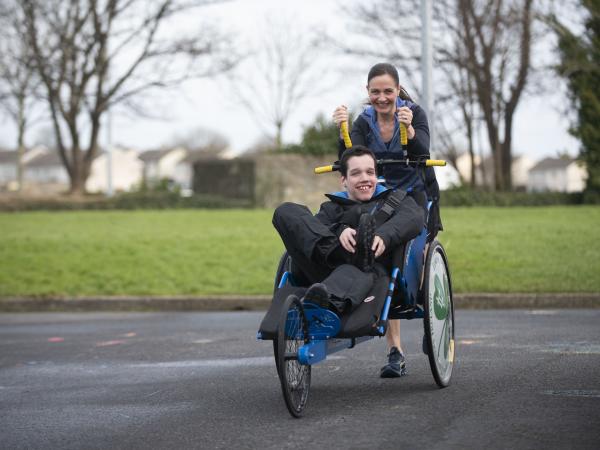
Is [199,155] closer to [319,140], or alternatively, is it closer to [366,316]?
[319,140]

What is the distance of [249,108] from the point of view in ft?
178

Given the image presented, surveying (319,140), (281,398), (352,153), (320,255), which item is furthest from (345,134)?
(319,140)

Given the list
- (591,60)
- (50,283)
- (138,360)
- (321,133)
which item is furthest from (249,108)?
(138,360)

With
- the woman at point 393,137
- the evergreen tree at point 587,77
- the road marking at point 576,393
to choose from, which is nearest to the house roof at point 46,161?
the evergreen tree at point 587,77

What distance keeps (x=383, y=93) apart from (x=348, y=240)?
1.18 meters

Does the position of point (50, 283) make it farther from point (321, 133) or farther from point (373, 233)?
point (321, 133)

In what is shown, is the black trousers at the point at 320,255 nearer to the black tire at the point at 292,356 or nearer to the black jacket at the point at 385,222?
the black jacket at the point at 385,222

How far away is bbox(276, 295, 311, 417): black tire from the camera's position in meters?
5.05

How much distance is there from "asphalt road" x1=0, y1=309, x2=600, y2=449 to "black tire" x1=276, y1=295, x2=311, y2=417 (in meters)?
0.12

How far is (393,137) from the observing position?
21.6ft

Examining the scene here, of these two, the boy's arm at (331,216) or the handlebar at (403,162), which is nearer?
the boy's arm at (331,216)

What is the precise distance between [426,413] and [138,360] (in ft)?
11.0

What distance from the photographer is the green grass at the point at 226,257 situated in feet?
44.3

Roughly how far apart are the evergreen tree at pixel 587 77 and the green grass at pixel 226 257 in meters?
7.00
